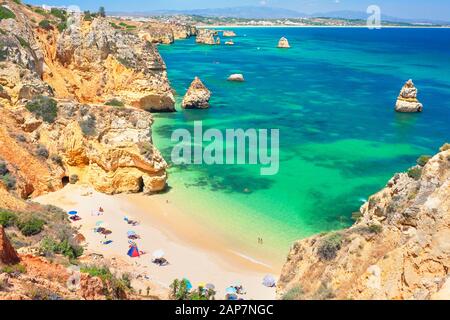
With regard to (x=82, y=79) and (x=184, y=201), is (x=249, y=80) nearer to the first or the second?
(x=82, y=79)

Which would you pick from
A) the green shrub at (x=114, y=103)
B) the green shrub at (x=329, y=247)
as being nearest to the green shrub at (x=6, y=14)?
the green shrub at (x=114, y=103)

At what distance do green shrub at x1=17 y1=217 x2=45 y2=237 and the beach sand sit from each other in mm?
2530

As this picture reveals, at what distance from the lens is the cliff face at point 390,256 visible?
8.81 m

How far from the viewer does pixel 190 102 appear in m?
46.8

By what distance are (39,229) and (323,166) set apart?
2099cm

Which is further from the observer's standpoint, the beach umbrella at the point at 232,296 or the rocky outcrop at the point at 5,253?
the beach umbrella at the point at 232,296

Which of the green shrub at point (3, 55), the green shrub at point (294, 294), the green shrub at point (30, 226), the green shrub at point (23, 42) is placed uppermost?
the green shrub at point (23, 42)

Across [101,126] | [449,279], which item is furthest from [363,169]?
[449,279]

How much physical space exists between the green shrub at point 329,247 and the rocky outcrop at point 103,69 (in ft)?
107

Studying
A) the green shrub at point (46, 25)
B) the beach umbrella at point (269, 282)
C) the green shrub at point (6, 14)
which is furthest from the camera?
the green shrub at point (46, 25)

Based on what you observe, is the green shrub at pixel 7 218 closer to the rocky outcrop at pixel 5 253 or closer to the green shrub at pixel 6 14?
the rocky outcrop at pixel 5 253

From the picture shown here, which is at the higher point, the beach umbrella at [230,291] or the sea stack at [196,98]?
the sea stack at [196,98]

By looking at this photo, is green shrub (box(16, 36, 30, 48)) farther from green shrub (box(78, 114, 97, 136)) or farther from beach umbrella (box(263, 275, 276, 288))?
beach umbrella (box(263, 275, 276, 288))

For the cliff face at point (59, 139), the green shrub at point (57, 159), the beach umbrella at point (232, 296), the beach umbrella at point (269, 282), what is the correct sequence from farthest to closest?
the green shrub at point (57, 159), the cliff face at point (59, 139), the beach umbrella at point (269, 282), the beach umbrella at point (232, 296)
